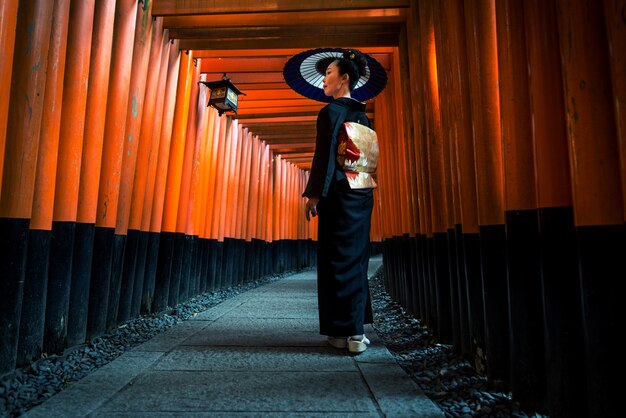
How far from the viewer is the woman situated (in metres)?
2.78

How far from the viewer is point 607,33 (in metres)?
1.28

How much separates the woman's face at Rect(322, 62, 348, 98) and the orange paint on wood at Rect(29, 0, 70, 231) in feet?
5.70

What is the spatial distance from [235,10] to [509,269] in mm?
3676

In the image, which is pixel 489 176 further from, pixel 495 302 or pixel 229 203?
pixel 229 203

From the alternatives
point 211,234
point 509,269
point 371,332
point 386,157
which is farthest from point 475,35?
point 211,234

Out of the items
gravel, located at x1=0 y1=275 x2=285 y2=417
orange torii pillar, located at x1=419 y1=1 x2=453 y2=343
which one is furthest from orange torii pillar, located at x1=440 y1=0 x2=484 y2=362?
gravel, located at x1=0 y1=275 x2=285 y2=417

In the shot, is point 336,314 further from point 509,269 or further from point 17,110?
point 17,110

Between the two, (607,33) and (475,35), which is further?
(475,35)

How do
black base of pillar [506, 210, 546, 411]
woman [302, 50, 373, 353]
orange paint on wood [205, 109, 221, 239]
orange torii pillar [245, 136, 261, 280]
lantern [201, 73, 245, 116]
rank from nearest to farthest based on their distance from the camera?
black base of pillar [506, 210, 546, 411] < woman [302, 50, 373, 353] < lantern [201, 73, 245, 116] < orange paint on wood [205, 109, 221, 239] < orange torii pillar [245, 136, 261, 280]

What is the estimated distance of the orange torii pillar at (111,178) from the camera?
10.3 ft

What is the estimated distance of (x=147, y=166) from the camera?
4.07 meters

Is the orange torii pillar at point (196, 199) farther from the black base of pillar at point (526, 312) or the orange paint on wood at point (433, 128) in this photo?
the black base of pillar at point (526, 312)

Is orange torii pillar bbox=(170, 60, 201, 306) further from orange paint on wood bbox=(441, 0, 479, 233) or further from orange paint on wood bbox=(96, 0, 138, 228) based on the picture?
orange paint on wood bbox=(441, 0, 479, 233)

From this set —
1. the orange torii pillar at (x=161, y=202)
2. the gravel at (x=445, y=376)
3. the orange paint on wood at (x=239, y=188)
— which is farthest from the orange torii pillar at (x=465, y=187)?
the orange paint on wood at (x=239, y=188)
